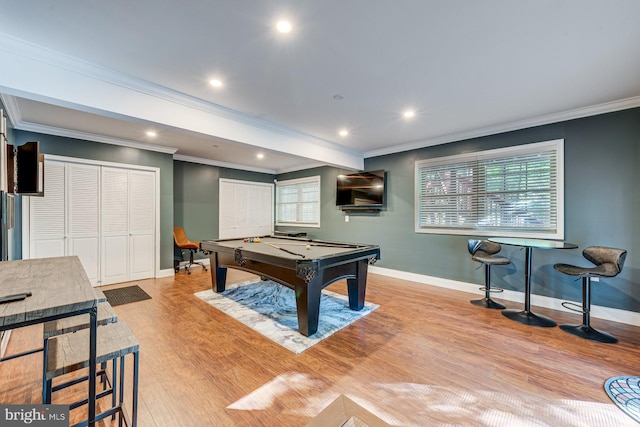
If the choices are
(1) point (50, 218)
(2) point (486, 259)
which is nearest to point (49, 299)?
(2) point (486, 259)

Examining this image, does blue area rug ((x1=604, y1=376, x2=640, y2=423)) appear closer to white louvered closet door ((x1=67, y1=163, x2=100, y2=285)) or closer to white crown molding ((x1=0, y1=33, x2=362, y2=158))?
white crown molding ((x1=0, y1=33, x2=362, y2=158))

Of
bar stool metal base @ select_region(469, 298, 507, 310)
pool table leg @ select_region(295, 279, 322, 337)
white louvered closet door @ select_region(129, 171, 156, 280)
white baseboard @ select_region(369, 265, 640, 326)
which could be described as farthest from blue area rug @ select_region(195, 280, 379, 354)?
white louvered closet door @ select_region(129, 171, 156, 280)

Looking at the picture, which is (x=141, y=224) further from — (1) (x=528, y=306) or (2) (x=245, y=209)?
(1) (x=528, y=306)

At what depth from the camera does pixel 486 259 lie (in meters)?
3.56

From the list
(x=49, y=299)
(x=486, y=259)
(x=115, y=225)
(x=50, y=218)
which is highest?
(x=50, y=218)

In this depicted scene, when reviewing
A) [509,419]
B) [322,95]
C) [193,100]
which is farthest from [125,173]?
[509,419]

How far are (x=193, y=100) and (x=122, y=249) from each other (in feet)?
11.1

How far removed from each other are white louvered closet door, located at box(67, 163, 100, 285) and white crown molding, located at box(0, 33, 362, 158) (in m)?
2.76

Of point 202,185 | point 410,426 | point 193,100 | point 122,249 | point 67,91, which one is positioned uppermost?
point 193,100

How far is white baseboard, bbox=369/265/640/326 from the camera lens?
10.3ft

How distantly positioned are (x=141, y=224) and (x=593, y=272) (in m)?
6.66

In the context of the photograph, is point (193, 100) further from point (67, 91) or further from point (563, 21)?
point (563, 21)

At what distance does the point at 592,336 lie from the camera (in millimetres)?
2766

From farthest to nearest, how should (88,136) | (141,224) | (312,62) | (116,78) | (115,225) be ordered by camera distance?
(141,224) < (115,225) < (88,136) < (116,78) < (312,62)
